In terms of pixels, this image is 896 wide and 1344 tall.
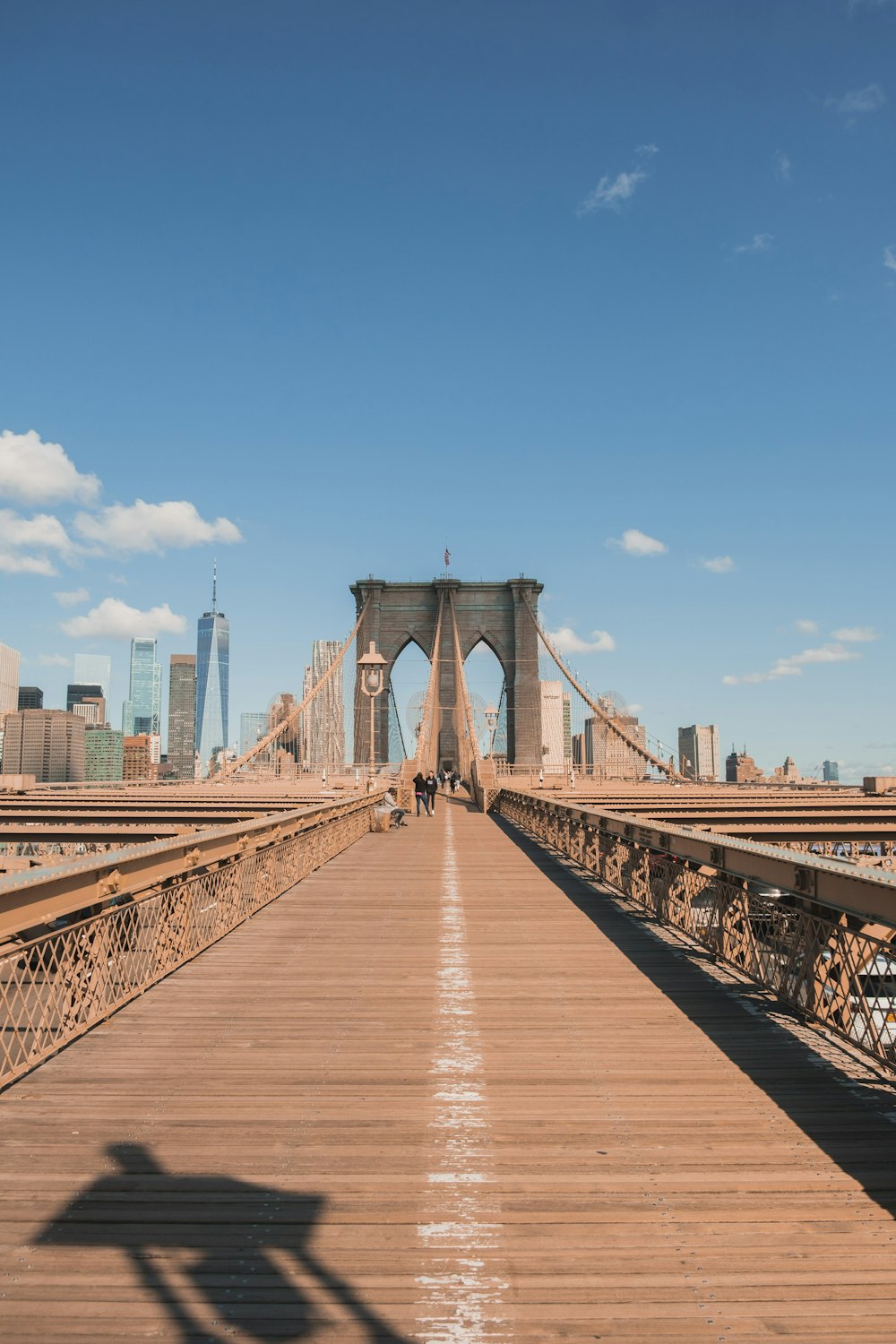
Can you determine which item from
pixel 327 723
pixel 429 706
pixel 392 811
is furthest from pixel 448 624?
pixel 392 811

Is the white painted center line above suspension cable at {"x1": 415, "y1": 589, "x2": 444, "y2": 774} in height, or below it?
below

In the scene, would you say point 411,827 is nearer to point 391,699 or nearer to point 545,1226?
point 545,1226

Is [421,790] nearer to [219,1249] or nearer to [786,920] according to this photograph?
[786,920]

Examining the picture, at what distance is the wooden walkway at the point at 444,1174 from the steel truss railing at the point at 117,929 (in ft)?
0.83

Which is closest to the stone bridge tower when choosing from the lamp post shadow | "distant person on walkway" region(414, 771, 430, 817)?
"distant person on walkway" region(414, 771, 430, 817)

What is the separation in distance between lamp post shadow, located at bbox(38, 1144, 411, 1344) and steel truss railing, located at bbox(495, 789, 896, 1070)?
3.10 meters

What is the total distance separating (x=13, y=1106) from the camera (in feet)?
15.4

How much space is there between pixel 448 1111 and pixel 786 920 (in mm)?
3180

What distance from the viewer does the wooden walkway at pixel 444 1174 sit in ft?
9.80

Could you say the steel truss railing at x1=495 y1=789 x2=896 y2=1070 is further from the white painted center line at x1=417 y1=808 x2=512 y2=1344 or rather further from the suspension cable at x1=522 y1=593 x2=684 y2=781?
the suspension cable at x1=522 y1=593 x2=684 y2=781

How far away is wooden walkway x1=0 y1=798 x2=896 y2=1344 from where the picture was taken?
118 inches

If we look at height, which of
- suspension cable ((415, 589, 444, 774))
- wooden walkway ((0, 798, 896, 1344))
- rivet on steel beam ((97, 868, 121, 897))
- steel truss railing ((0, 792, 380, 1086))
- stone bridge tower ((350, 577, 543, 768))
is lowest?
wooden walkway ((0, 798, 896, 1344))

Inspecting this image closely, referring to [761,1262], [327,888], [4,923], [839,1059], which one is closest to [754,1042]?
[839,1059]

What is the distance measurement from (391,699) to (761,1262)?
89441 millimetres
